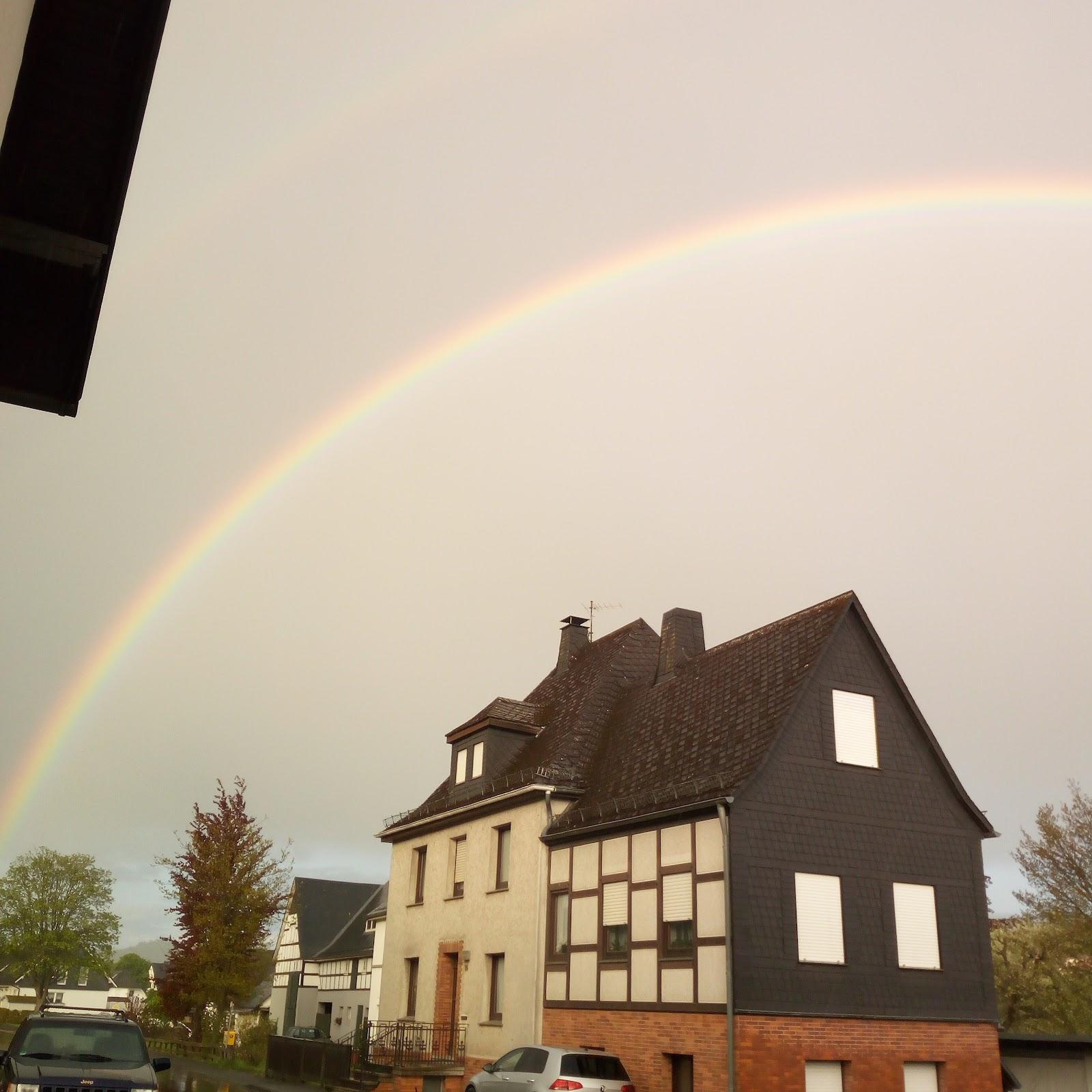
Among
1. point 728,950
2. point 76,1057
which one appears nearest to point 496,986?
point 728,950

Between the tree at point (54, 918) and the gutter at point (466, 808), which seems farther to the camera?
the tree at point (54, 918)

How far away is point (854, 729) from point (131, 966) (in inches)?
A: 6280

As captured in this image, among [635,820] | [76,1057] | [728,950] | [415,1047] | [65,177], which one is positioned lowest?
[415,1047]

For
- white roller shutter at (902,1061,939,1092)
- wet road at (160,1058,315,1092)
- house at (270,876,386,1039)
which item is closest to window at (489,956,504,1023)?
wet road at (160,1058,315,1092)

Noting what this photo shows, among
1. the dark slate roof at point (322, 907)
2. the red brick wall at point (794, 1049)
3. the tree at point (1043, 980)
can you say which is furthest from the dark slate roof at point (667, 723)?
the dark slate roof at point (322, 907)

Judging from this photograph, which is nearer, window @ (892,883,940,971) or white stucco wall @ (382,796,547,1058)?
window @ (892,883,940,971)

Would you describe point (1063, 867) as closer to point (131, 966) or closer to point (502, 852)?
point (502, 852)

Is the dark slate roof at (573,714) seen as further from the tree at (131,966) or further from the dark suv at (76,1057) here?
the tree at (131,966)

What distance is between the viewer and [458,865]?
2911 centimetres

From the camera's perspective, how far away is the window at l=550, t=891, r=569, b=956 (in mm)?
23359

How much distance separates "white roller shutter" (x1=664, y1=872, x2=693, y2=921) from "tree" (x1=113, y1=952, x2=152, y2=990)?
451 feet

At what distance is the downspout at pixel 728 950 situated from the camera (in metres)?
17.6

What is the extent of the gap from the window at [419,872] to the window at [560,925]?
7864 millimetres

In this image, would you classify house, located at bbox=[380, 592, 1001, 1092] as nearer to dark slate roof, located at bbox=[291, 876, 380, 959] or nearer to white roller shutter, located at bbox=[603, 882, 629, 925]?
white roller shutter, located at bbox=[603, 882, 629, 925]
